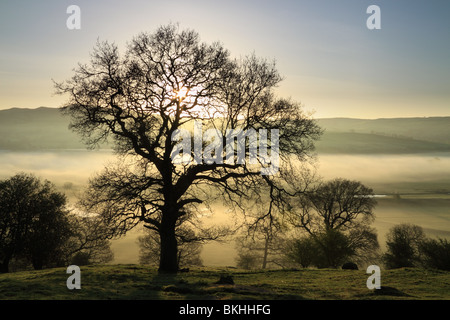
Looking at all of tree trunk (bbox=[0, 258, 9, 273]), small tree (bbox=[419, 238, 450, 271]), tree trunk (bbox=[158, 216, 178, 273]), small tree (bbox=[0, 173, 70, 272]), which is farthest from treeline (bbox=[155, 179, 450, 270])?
tree trunk (bbox=[158, 216, 178, 273])

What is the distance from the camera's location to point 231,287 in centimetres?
1964

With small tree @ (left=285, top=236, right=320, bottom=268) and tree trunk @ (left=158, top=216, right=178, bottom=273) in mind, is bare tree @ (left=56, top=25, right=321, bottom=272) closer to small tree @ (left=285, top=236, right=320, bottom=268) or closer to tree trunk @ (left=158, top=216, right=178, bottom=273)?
tree trunk @ (left=158, top=216, right=178, bottom=273)

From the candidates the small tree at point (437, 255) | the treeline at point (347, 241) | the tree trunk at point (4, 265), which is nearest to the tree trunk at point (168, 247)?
→ the treeline at point (347, 241)

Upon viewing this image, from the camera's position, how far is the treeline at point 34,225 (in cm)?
4281

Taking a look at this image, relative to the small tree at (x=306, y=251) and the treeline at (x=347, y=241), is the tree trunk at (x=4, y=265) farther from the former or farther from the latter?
the small tree at (x=306, y=251)

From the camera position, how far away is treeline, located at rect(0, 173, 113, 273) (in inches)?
1686

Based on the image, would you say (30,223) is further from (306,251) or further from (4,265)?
(306,251)

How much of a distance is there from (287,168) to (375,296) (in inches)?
387

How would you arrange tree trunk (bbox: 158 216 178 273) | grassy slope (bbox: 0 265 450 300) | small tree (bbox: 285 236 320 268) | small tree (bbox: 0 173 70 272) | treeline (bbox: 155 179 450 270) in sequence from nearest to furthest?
grassy slope (bbox: 0 265 450 300) → tree trunk (bbox: 158 216 178 273) → small tree (bbox: 0 173 70 272) → treeline (bbox: 155 179 450 270) → small tree (bbox: 285 236 320 268)

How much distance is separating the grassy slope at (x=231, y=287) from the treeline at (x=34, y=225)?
20.9 metres

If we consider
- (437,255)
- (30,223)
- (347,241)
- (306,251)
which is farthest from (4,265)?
(437,255)

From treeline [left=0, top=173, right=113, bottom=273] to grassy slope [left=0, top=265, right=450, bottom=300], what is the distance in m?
20.9
